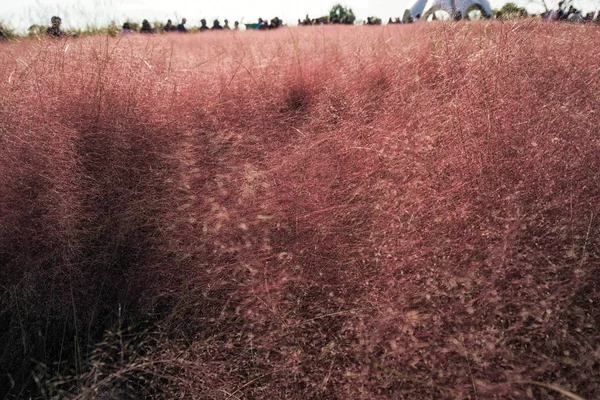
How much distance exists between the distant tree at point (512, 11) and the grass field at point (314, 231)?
16cm

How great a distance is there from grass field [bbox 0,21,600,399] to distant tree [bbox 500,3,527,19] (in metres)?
0.16

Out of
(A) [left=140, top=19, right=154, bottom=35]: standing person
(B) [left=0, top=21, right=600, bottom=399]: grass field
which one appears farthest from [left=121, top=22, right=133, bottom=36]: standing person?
(B) [left=0, top=21, right=600, bottom=399]: grass field

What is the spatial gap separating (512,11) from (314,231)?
2.29 metres

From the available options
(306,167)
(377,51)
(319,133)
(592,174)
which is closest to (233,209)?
(306,167)

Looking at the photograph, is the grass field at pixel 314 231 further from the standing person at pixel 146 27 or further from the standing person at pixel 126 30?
the standing person at pixel 146 27

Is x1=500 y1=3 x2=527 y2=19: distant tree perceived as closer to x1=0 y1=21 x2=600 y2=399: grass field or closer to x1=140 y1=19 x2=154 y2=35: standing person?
x1=0 y1=21 x2=600 y2=399: grass field

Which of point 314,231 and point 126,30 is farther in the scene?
point 126,30

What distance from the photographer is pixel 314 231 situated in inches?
73.8

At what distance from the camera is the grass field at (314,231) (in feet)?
4.48

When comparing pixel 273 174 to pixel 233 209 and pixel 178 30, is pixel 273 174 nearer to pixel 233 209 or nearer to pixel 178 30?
pixel 233 209

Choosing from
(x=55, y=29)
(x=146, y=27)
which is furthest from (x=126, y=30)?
(x=55, y=29)

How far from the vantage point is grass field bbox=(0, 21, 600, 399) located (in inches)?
53.7

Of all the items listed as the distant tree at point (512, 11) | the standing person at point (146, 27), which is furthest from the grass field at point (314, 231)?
the standing person at point (146, 27)

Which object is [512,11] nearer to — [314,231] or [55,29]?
[314,231]
